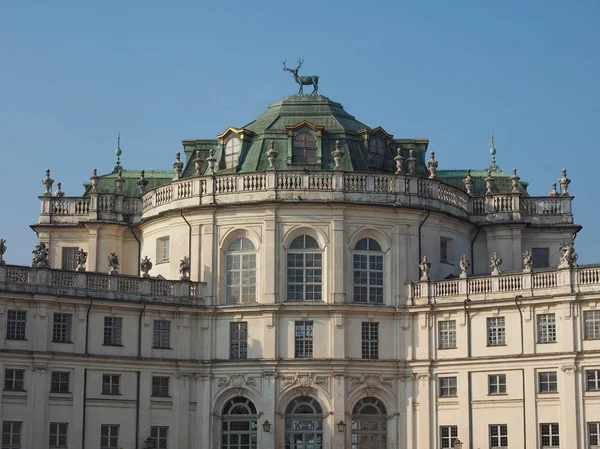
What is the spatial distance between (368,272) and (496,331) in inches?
304

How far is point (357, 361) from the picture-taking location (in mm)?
72875

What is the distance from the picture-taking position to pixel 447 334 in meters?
72.9

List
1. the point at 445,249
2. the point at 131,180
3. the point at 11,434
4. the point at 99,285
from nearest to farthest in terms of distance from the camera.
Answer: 1. the point at 11,434
2. the point at 99,285
3. the point at 445,249
4. the point at 131,180

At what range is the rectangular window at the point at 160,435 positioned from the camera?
237ft

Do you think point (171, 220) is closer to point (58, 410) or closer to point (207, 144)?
point (207, 144)

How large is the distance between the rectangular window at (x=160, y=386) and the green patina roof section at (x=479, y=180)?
22.9m

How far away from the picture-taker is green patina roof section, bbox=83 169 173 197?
280 ft

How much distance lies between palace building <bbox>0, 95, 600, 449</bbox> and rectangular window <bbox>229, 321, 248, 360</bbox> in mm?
150

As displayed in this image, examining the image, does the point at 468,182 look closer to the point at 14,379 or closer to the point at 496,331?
the point at 496,331

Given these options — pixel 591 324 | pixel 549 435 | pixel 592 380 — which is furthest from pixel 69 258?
pixel 592 380

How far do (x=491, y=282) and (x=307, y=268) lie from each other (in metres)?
9.69

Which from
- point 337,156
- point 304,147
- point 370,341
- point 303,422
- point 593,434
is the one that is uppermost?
point 304,147

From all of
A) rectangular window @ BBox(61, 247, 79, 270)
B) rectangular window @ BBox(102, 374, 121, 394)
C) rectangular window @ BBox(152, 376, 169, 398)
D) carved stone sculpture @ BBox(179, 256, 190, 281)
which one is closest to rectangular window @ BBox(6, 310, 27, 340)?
rectangular window @ BBox(102, 374, 121, 394)

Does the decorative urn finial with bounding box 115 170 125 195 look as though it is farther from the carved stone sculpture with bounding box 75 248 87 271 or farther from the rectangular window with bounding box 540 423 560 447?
the rectangular window with bounding box 540 423 560 447
